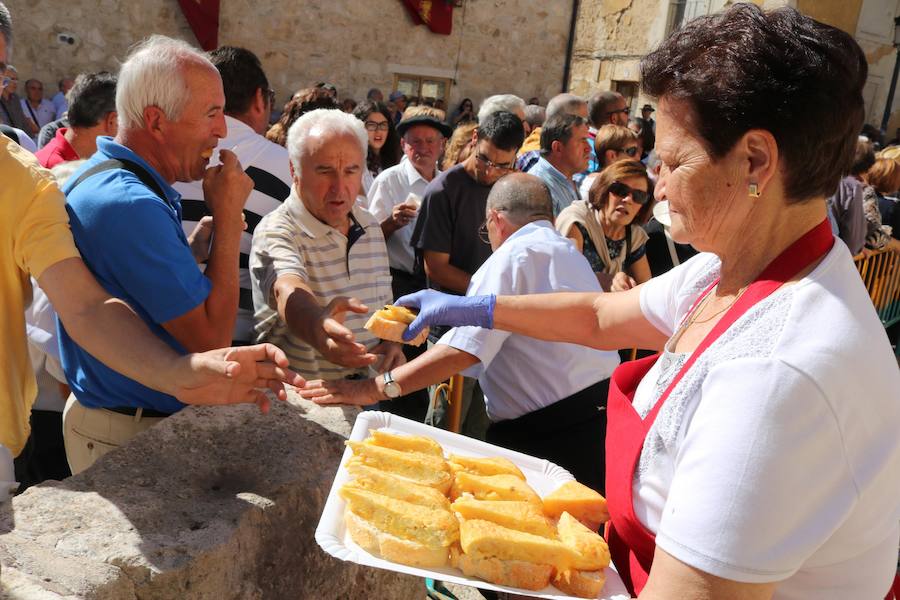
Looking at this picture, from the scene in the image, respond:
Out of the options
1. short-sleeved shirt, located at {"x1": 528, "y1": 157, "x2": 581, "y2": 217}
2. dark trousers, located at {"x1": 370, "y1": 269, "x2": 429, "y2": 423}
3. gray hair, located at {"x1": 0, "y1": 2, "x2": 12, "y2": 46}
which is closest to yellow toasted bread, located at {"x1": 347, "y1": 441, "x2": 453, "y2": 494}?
gray hair, located at {"x1": 0, "y1": 2, "x2": 12, "y2": 46}

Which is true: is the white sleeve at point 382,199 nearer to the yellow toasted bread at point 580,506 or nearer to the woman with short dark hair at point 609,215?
the woman with short dark hair at point 609,215

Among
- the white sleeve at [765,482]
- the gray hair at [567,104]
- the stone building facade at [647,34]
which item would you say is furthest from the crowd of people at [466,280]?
the stone building facade at [647,34]

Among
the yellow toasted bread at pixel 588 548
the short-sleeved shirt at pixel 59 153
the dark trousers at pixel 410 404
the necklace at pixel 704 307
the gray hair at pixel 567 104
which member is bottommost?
the dark trousers at pixel 410 404

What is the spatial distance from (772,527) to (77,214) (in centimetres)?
180

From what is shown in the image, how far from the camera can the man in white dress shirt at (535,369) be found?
2.76m

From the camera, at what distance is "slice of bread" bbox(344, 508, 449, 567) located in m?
1.42

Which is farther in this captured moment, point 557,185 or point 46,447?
point 557,185

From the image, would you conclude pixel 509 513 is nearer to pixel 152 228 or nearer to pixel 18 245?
pixel 152 228

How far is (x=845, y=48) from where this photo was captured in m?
1.26

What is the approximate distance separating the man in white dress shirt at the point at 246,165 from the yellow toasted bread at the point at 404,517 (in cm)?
150

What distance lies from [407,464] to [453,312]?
2.24 ft

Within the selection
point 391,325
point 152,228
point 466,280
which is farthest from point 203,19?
point 152,228

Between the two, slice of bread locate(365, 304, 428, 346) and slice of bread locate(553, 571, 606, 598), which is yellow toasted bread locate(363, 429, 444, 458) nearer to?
slice of bread locate(553, 571, 606, 598)

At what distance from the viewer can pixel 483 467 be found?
1786 millimetres
